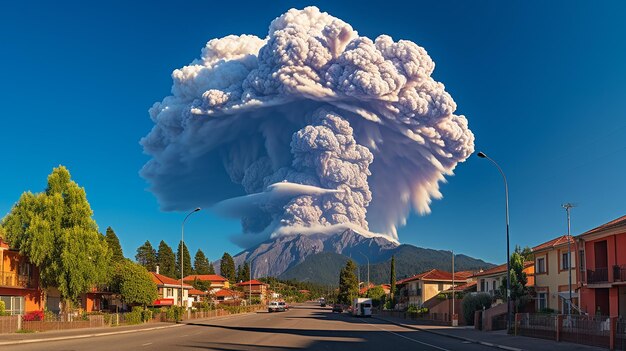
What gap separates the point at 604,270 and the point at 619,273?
1847 millimetres

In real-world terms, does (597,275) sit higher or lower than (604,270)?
lower

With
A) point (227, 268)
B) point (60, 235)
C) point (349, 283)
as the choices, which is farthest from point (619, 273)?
point (227, 268)

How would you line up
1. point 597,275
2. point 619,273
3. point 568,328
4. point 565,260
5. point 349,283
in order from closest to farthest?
point 568,328 < point 619,273 < point 597,275 < point 565,260 < point 349,283

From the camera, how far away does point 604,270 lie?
3919 centimetres

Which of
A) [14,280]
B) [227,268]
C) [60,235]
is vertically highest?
[60,235]

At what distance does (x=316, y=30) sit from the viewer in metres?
104

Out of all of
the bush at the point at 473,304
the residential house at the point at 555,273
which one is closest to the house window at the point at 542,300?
the residential house at the point at 555,273

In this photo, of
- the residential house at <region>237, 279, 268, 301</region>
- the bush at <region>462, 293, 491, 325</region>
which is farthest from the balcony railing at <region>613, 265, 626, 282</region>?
the residential house at <region>237, 279, 268, 301</region>

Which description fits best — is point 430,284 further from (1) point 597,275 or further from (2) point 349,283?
(1) point 597,275

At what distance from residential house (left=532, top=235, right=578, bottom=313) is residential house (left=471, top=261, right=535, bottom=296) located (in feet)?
12.8

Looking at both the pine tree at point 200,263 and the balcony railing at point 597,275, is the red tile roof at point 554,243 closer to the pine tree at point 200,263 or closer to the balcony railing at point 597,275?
the balcony railing at point 597,275

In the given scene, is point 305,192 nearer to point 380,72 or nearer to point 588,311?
point 380,72

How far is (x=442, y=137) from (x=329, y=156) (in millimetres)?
20480

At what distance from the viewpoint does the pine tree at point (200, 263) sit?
535 ft
